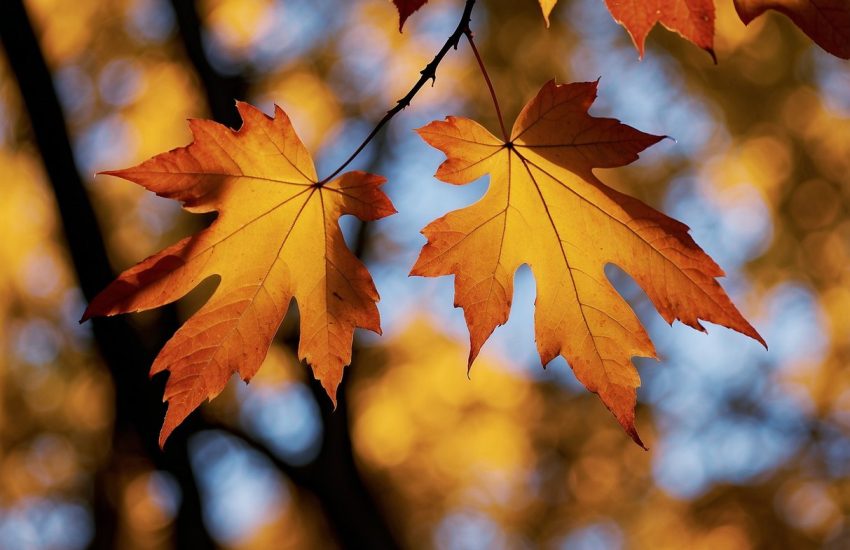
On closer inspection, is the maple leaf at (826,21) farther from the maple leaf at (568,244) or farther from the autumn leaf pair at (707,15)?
the maple leaf at (568,244)

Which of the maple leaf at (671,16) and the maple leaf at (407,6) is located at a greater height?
the maple leaf at (407,6)

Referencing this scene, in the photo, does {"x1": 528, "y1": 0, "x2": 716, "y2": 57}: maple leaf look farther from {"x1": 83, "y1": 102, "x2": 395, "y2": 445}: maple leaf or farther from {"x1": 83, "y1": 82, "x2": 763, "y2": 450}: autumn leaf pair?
{"x1": 83, "y1": 102, "x2": 395, "y2": 445}: maple leaf

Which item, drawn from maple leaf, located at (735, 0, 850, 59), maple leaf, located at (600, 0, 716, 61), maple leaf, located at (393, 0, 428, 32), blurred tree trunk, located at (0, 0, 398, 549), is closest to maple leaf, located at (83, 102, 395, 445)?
maple leaf, located at (393, 0, 428, 32)

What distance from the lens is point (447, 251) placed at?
3.74ft

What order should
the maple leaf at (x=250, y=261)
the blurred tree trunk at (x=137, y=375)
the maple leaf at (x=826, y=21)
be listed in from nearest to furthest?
the maple leaf at (x=826, y=21) < the maple leaf at (x=250, y=261) < the blurred tree trunk at (x=137, y=375)

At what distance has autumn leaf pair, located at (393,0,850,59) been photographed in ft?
2.93

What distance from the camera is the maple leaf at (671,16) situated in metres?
0.94

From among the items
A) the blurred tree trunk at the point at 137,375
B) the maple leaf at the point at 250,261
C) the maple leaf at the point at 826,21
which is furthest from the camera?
the blurred tree trunk at the point at 137,375

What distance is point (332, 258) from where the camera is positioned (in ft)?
3.98

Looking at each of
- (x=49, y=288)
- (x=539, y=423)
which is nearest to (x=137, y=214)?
(x=49, y=288)

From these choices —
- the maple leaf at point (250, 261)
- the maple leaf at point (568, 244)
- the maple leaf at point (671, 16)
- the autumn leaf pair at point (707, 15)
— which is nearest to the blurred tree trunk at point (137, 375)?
the maple leaf at point (250, 261)

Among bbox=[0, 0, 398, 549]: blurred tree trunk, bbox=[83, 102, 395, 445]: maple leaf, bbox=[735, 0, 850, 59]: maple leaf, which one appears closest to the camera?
bbox=[735, 0, 850, 59]: maple leaf

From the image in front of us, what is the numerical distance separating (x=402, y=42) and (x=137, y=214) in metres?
2.58

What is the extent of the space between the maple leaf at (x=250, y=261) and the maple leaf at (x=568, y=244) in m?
0.16
